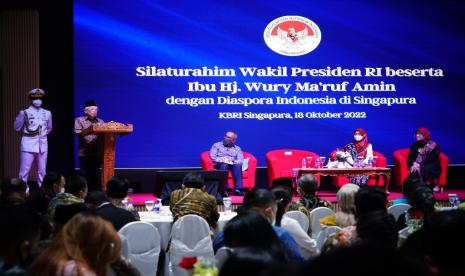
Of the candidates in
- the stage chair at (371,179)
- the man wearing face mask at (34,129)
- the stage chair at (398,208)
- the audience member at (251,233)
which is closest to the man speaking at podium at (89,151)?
the man wearing face mask at (34,129)

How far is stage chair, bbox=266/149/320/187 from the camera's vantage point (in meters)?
10.0

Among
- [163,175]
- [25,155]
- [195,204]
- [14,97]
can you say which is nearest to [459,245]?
[195,204]

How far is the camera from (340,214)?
14.5 feet

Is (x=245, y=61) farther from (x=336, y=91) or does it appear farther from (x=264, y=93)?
(x=336, y=91)

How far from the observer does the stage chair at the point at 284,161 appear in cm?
1002

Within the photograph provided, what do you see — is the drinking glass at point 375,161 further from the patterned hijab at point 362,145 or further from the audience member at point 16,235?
the audience member at point 16,235

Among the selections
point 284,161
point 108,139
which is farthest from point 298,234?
point 284,161

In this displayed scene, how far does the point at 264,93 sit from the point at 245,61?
0.55 m

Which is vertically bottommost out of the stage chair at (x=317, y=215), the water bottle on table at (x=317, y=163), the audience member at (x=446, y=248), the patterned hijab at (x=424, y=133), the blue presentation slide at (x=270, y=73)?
the stage chair at (x=317, y=215)

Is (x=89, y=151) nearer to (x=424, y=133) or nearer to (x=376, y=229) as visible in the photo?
(x=424, y=133)

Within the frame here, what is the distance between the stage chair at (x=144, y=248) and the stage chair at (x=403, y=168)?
5808mm

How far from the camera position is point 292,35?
419 inches

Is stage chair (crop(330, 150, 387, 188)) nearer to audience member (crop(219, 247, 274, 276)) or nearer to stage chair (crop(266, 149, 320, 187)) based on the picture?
stage chair (crop(266, 149, 320, 187))

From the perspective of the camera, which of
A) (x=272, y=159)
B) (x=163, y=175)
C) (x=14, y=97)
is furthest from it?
(x=14, y=97)
